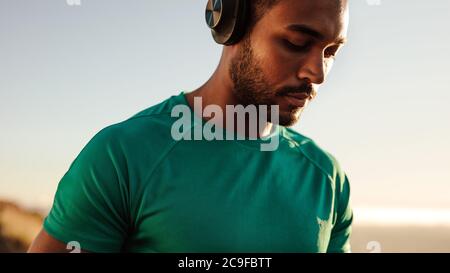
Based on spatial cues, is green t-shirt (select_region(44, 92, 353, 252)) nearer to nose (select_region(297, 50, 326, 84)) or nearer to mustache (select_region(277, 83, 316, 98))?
mustache (select_region(277, 83, 316, 98))

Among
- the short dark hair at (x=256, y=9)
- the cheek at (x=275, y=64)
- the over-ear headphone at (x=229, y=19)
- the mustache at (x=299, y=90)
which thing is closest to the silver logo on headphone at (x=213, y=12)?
the over-ear headphone at (x=229, y=19)

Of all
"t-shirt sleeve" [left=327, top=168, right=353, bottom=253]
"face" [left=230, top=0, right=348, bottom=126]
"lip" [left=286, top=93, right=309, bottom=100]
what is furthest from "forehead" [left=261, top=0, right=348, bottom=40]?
"t-shirt sleeve" [left=327, top=168, right=353, bottom=253]

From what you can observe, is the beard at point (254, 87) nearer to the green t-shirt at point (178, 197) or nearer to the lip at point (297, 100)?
the lip at point (297, 100)

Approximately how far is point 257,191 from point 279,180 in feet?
0.43

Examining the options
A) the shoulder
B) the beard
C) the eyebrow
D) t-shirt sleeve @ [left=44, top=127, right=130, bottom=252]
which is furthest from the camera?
the shoulder

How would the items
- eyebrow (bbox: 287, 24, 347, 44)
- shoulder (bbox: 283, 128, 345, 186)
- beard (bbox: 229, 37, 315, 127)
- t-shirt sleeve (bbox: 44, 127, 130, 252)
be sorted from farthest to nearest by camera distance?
shoulder (bbox: 283, 128, 345, 186) → beard (bbox: 229, 37, 315, 127) → eyebrow (bbox: 287, 24, 347, 44) → t-shirt sleeve (bbox: 44, 127, 130, 252)

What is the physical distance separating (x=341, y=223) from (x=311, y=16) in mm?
972

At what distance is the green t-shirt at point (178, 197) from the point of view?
5.67 feet

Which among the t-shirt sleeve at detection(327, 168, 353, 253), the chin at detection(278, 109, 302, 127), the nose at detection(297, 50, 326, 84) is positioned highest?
the nose at detection(297, 50, 326, 84)

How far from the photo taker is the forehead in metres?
1.83

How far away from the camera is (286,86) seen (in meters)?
1.92

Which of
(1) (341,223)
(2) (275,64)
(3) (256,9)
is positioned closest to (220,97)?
(2) (275,64)

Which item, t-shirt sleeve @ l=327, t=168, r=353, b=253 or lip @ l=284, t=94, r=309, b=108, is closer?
lip @ l=284, t=94, r=309, b=108

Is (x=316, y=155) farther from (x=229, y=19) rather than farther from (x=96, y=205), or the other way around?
(x=96, y=205)
